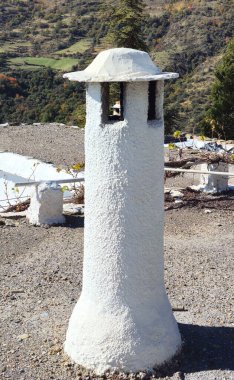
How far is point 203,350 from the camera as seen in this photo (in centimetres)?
563

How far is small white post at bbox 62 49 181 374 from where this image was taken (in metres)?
5.04

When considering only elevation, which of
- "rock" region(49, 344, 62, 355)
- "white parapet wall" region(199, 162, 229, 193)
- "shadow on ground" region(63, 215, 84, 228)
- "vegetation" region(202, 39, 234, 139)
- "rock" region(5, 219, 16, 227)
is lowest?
"rock" region(49, 344, 62, 355)

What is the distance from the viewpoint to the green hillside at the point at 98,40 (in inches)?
1234

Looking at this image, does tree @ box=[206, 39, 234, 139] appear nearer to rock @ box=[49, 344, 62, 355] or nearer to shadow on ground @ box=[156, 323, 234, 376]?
shadow on ground @ box=[156, 323, 234, 376]

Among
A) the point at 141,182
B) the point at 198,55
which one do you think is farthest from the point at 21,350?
the point at 198,55

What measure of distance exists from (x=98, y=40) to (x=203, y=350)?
138 feet

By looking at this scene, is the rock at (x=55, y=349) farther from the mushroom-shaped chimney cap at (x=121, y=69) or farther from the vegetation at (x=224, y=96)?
the vegetation at (x=224, y=96)

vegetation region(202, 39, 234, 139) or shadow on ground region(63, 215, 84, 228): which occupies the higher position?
vegetation region(202, 39, 234, 139)

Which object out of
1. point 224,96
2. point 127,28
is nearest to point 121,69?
point 127,28

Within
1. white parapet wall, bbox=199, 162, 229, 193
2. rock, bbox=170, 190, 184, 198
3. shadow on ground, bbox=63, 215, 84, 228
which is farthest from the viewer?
white parapet wall, bbox=199, 162, 229, 193

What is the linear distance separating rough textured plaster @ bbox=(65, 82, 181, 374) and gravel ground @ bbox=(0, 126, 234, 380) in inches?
9.3

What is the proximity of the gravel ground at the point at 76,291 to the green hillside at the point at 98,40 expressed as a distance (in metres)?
15.3

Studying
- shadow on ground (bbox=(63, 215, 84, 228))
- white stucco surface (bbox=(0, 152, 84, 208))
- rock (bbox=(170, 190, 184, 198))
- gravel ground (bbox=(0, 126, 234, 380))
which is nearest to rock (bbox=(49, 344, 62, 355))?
gravel ground (bbox=(0, 126, 234, 380))

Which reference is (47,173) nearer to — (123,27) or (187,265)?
(187,265)
